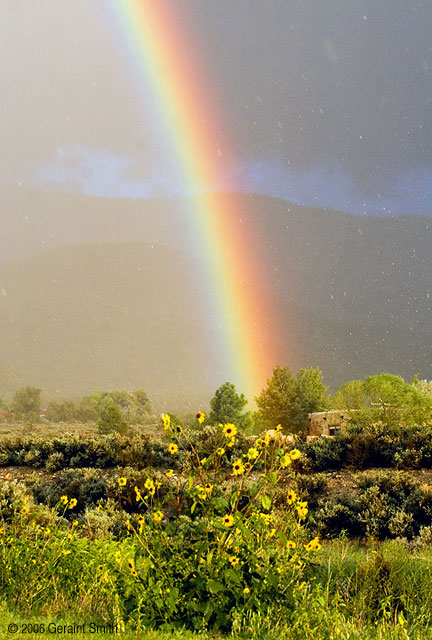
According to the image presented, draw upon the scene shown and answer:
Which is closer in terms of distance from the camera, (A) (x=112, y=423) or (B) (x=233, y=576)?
(B) (x=233, y=576)

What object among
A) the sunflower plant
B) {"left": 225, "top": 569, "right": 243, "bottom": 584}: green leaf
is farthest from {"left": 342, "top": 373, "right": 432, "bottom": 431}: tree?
{"left": 225, "top": 569, "right": 243, "bottom": 584}: green leaf

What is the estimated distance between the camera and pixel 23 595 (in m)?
4.63

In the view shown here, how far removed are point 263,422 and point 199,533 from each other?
33689 mm

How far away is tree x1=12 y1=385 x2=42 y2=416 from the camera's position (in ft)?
239

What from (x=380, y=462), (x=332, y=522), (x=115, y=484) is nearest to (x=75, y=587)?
(x=332, y=522)

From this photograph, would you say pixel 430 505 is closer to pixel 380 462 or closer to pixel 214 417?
pixel 380 462

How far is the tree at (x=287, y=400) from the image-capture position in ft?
114

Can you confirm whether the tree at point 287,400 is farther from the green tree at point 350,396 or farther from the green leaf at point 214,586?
the green leaf at point 214,586

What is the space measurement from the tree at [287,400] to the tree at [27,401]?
44.9 m

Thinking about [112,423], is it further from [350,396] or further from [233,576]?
[233,576]

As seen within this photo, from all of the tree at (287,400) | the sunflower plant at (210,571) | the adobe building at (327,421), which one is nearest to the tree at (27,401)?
the tree at (287,400)

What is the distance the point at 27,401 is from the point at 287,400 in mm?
47876

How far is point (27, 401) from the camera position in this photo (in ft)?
240

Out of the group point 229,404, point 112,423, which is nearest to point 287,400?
point 229,404
